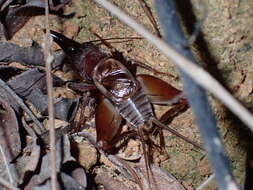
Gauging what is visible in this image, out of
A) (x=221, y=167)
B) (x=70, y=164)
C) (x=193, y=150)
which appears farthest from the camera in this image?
(x=193, y=150)

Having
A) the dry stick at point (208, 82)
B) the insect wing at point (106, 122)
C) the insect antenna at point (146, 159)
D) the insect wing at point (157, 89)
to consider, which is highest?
the dry stick at point (208, 82)

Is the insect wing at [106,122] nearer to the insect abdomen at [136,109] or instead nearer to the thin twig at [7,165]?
the insect abdomen at [136,109]

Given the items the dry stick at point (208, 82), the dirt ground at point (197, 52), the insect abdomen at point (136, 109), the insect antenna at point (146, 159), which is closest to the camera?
the dry stick at point (208, 82)

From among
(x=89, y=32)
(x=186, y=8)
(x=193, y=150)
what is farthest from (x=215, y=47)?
(x=89, y=32)

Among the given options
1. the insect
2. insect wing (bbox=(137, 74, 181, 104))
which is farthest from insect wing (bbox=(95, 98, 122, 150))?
insect wing (bbox=(137, 74, 181, 104))

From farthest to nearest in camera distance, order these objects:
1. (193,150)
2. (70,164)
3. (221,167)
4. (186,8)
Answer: (193,150)
(70,164)
(186,8)
(221,167)

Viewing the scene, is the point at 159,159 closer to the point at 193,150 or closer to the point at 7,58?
the point at 193,150

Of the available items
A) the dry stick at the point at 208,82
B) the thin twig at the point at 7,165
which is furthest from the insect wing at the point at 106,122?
the dry stick at the point at 208,82
